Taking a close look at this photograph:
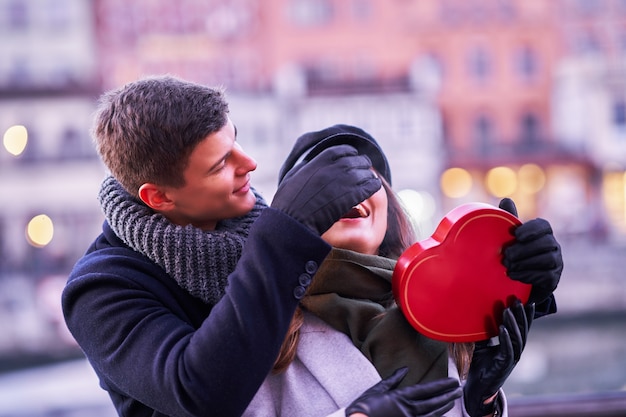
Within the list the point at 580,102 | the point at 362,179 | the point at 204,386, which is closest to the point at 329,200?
the point at 362,179

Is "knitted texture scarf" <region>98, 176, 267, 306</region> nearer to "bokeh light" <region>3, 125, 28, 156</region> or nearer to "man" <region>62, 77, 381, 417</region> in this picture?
"man" <region>62, 77, 381, 417</region>

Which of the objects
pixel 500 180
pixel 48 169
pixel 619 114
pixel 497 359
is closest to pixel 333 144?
pixel 497 359

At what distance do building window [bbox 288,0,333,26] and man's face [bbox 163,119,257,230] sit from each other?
21257 mm

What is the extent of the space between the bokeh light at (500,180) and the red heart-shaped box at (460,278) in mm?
19533

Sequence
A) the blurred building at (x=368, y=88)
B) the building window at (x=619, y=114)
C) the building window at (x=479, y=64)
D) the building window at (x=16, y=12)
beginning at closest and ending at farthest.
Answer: the blurred building at (x=368, y=88) → the building window at (x=619, y=114) → the building window at (x=16, y=12) → the building window at (x=479, y=64)

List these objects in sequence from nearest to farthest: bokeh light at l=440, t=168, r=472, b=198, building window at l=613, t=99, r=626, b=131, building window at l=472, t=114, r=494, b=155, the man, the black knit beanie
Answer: the man, the black knit beanie, building window at l=613, t=99, r=626, b=131, bokeh light at l=440, t=168, r=472, b=198, building window at l=472, t=114, r=494, b=155

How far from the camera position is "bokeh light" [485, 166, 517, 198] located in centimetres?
1995

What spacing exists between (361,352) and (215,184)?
26cm

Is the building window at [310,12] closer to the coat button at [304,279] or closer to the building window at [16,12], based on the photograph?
the building window at [16,12]

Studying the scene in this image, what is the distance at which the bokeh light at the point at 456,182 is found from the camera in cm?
1988

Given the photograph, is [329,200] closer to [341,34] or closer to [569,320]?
[569,320]

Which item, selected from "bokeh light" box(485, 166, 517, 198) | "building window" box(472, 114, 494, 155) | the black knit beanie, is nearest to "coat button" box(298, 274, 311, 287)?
the black knit beanie

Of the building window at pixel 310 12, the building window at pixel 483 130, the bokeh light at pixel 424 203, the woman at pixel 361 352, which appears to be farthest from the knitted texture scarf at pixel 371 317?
the building window at pixel 310 12

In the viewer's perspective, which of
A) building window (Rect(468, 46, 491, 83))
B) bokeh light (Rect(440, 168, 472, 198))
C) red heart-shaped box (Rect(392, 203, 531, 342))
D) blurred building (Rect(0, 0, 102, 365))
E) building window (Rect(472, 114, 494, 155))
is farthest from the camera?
building window (Rect(468, 46, 491, 83))
